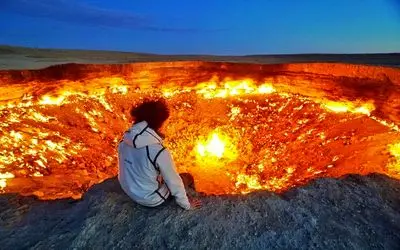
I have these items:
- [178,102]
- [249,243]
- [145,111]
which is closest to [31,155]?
[178,102]

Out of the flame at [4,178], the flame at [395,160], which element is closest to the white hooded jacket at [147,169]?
the flame at [395,160]

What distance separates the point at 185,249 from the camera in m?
4.07

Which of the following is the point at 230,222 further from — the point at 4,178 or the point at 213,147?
the point at 213,147

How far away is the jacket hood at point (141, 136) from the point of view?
13.5ft

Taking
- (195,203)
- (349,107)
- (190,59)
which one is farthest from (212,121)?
(195,203)

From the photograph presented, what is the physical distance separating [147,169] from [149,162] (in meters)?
0.11

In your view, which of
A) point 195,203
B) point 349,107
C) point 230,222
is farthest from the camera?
point 349,107

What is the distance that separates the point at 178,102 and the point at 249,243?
30.0ft

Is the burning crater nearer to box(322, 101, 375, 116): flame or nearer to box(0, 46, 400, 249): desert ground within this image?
box(322, 101, 375, 116): flame

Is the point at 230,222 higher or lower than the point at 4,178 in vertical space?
higher

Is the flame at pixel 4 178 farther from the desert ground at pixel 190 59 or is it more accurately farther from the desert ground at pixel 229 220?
Result: the desert ground at pixel 190 59

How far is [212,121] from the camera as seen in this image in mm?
12422

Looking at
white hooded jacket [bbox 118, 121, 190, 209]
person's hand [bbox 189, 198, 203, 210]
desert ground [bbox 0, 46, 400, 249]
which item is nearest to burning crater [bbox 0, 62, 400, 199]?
desert ground [bbox 0, 46, 400, 249]

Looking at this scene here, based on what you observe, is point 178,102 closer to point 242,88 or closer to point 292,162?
point 242,88
